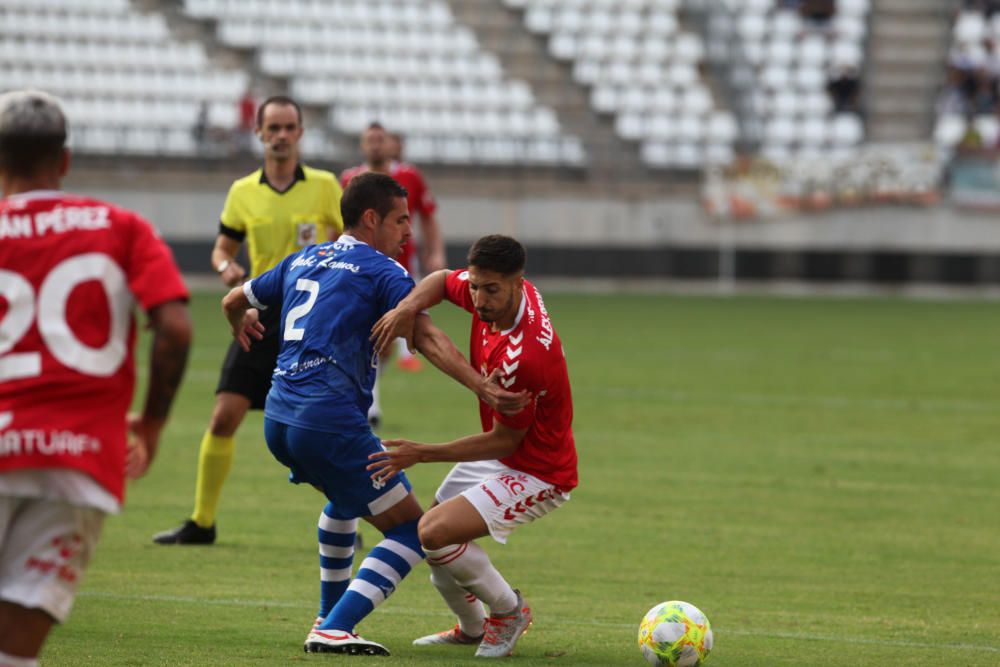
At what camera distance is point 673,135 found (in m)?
35.0

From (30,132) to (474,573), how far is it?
268 centimetres

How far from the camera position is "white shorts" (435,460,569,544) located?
612cm

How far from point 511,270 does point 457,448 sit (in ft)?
2.15

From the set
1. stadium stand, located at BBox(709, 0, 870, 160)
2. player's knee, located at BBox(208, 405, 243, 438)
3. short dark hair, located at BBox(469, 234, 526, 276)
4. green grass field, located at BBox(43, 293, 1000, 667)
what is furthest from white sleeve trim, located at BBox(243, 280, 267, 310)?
stadium stand, located at BBox(709, 0, 870, 160)

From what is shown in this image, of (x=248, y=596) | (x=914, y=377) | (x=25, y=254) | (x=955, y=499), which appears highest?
(x=25, y=254)

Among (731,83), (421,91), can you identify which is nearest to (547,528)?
(421,91)

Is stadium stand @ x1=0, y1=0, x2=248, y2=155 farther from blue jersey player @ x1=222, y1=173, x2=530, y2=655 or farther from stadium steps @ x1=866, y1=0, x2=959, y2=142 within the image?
blue jersey player @ x1=222, y1=173, x2=530, y2=655

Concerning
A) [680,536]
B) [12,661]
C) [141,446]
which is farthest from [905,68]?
[12,661]

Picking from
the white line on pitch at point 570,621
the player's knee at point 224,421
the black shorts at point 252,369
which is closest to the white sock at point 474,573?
the white line on pitch at point 570,621

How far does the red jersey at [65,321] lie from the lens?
4.04 m

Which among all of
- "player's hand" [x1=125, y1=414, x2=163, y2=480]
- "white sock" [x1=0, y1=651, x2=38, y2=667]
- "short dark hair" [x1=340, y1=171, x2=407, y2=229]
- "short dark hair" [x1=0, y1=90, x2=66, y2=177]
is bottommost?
"white sock" [x1=0, y1=651, x2=38, y2=667]

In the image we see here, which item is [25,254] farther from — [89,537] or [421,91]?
[421,91]

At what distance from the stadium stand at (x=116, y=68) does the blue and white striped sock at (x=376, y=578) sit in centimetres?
2508

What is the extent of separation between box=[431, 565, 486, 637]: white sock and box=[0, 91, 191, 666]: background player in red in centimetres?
236
